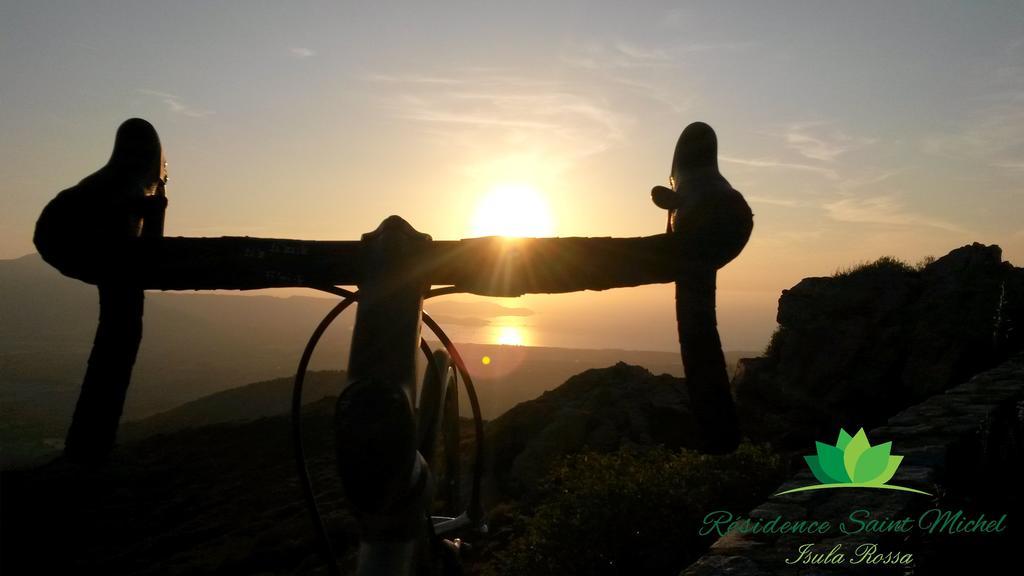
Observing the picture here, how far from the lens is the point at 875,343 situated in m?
14.2

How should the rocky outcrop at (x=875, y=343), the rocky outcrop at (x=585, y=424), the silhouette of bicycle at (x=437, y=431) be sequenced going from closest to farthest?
the silhouette of bicycle at (x=437, y=431), the rocky outcrop at (x=875, y=343), the rocky outcrop at (x=585, y=424)

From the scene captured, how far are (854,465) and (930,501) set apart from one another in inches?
37.2

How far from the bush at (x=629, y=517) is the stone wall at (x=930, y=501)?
3.91 ft

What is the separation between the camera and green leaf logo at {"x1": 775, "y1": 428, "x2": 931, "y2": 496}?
6.44 meters

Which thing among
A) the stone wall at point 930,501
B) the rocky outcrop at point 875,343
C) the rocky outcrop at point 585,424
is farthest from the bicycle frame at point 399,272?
the rocky outcrop at point 875,343

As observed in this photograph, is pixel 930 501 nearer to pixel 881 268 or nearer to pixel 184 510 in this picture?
pixel 881 268

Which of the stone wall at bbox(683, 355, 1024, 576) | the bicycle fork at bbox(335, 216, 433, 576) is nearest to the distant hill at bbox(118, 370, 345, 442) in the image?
the stone wall at bbox(683, 355, 1024, 576)

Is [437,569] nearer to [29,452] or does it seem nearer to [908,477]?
[908,477]

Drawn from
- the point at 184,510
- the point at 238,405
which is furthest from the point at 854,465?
the point at 238,405

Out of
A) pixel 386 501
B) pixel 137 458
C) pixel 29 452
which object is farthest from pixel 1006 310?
pixel 29 452

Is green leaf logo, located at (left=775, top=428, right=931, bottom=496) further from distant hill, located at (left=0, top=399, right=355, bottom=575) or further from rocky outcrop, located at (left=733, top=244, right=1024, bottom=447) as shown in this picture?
distant hill, located at (left=0, top=399, right=355, bottom=575)

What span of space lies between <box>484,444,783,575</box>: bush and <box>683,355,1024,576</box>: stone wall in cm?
119

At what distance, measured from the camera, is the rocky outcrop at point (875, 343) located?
12984 mm

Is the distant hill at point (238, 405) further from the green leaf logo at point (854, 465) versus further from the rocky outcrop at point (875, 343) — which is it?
the green leaf logo at point (854, 465)
